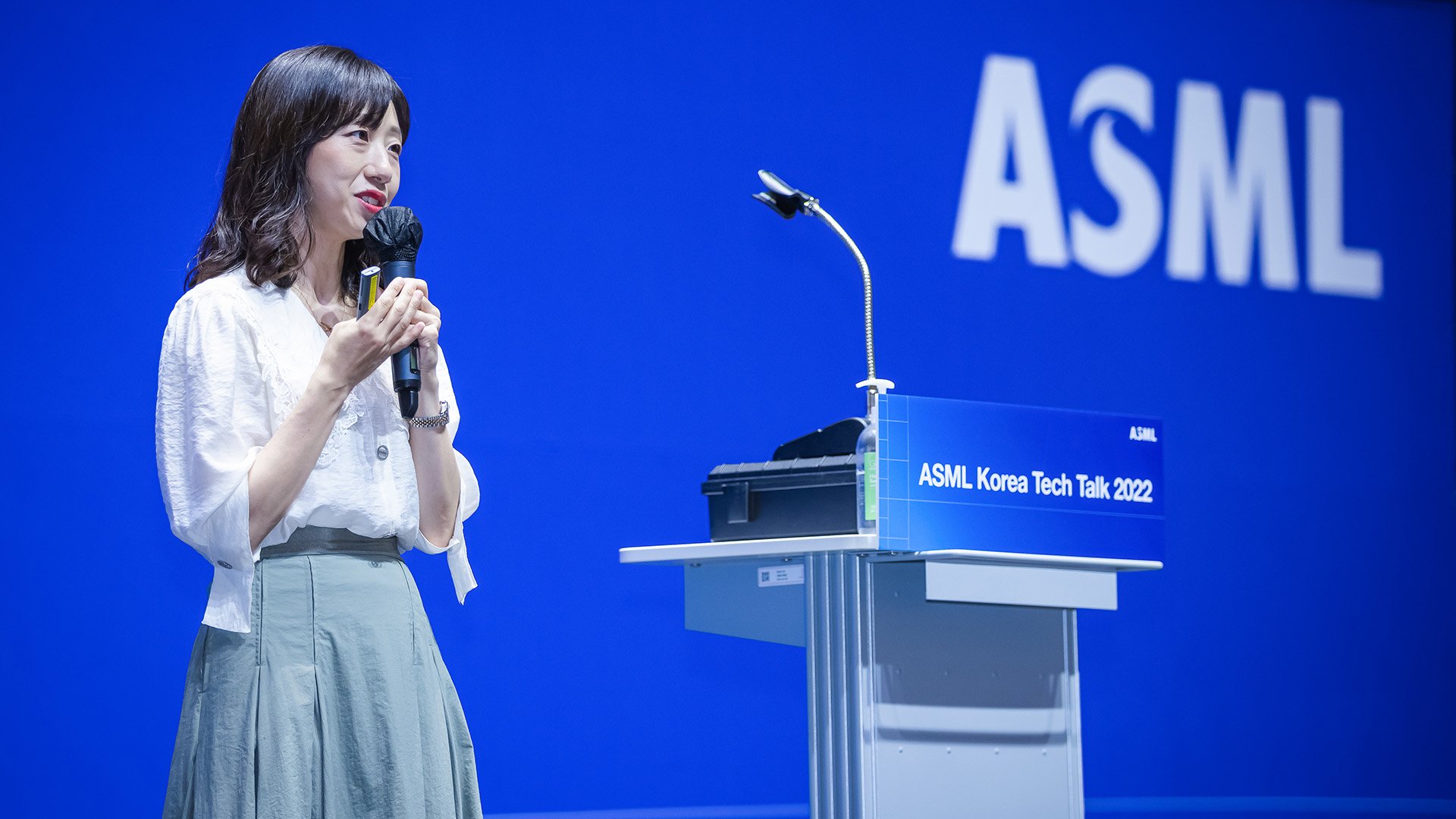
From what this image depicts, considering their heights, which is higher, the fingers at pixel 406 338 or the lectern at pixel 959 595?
the fingers at pixel 406 338

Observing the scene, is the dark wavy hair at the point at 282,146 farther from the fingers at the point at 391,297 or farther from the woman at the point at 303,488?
the fingers at the point at 391,297

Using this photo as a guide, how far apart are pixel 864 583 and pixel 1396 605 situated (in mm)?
2889

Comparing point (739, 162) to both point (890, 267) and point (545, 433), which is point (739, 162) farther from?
point (545, 433)

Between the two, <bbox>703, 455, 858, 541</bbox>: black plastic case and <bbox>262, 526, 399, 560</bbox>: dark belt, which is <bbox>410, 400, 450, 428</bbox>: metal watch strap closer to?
<bbox>262, 526, 399, 560</bbox>: dark belt

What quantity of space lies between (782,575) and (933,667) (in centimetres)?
27

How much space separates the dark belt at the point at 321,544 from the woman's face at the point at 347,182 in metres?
0.37

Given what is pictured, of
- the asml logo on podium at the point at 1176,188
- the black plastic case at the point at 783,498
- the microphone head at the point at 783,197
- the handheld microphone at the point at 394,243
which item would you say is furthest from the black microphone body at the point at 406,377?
the asml logo on podium at the point at 1176,188

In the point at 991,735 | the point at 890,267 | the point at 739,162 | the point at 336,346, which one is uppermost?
the point at 739,162

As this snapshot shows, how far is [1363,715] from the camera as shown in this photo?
14.1ft

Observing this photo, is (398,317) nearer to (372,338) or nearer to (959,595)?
(372,338)

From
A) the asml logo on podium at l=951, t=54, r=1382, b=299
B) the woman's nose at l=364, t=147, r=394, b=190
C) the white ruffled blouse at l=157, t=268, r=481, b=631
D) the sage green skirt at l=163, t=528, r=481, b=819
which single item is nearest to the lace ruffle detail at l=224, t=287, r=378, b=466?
the white ruffled blouse at l=157, t=268, r=481, b=631

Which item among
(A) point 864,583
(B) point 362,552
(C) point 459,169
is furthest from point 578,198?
(B) point 362,552

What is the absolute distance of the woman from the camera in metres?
1.51

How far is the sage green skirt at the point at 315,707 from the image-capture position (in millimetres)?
1499
